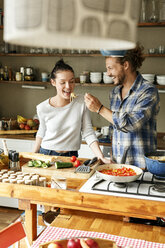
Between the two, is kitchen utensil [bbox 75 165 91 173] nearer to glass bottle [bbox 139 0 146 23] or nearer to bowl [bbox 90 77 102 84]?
bowl [bbox 90 77 102 84]

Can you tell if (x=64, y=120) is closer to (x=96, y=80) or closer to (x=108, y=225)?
(x=108, y=225)

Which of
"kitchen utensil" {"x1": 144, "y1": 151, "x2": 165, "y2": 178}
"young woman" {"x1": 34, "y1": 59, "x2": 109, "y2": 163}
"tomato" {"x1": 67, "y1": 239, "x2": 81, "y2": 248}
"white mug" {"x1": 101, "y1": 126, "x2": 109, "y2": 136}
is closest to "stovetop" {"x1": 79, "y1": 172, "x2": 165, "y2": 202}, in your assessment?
"kitchen utensil" {"x1": 144, "y1": 151, "x2": 165, "y2": 178}

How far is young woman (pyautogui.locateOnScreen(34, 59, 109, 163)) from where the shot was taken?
2578mm

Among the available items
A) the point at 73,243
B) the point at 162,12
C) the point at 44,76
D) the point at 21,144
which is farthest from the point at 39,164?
the point at 162,12

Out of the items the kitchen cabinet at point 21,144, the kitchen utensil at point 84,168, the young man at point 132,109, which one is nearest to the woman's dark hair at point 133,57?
the young man at point 132,109

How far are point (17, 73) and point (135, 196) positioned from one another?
3.34 metres

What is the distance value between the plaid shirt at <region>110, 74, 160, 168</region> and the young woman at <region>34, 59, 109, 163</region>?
0.26m

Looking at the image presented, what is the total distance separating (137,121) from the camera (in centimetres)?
222

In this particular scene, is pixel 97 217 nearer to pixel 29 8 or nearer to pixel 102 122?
pixel 29 8

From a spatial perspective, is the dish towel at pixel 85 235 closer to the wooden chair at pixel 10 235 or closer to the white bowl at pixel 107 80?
the wooden chair at pixel 10 235

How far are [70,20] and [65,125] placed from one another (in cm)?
198

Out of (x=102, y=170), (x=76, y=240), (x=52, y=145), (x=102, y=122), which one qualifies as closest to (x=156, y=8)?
(x=102, y=122)

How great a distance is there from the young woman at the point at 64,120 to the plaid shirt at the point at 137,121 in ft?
0.84

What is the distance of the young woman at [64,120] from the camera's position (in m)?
2.58
